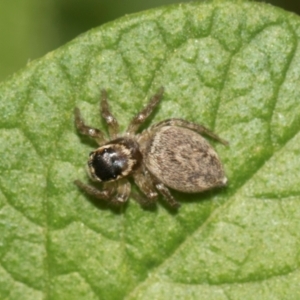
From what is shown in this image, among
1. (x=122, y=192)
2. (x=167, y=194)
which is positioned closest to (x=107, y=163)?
(x=122, y=192)

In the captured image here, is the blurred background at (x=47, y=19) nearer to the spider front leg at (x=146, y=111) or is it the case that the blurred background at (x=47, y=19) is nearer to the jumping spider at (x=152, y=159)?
the jumping spider at (x=152, y=159)

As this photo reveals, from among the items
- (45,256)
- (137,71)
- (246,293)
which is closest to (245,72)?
(137,71)

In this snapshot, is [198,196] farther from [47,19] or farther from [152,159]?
[47,19]

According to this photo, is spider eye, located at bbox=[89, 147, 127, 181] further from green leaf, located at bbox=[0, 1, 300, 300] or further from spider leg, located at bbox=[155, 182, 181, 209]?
spider leg, located at bbox=[155, 182, 181, 209]

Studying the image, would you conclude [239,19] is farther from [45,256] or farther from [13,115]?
[45,256]

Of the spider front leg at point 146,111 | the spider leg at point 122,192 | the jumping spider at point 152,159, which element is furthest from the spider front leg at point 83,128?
the spider leg at point 122,192

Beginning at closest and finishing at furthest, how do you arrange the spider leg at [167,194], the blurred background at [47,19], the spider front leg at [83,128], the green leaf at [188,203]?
the green leaf at [188,203], the spider front leg at [83,128], the spider leg at [167,194], the blurred background at [47,19]

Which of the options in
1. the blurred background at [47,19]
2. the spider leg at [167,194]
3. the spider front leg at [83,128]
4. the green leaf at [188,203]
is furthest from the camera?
the blurred background at [47,19]

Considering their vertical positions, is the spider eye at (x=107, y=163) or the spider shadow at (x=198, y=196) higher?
the spider eye at (x=107, y=163)
